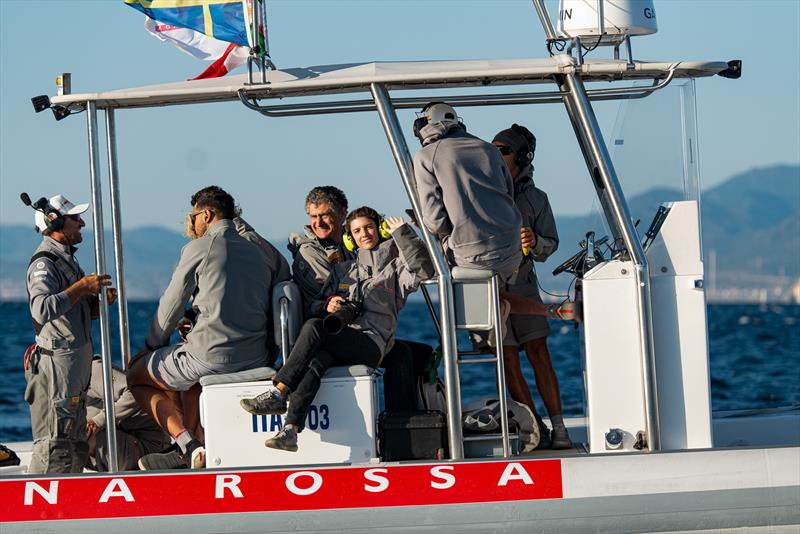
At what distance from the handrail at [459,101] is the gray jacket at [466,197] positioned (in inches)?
18.2

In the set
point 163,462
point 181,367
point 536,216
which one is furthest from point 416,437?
point 536,216

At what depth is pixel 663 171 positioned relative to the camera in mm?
6336

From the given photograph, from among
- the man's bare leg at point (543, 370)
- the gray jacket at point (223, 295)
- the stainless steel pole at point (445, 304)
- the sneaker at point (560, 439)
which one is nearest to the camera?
the stainless steel pole at point (445, 304)

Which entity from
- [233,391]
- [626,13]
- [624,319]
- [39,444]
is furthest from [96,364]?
[626,13]

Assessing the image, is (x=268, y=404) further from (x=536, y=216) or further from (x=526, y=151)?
(x=526, y=151)

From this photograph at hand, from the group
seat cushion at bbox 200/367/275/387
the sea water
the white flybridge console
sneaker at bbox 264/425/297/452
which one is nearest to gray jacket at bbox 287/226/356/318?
seat cushion at bbox 200/367/275/387

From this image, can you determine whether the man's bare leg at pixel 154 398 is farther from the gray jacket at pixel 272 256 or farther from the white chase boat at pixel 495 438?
the gray jacket at pixel 272 256

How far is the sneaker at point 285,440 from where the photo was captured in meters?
6.07

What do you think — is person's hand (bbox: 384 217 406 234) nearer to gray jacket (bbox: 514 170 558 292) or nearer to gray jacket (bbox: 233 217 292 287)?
gray jacket (bbox: 233 217 292 287)

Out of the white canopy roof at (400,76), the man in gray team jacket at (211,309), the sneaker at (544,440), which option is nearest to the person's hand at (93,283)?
the man in gray team jacket at (211,309)

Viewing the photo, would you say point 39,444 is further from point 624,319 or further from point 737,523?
point 737,523

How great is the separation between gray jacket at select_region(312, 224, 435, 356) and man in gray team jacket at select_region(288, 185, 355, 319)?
104 millimetres

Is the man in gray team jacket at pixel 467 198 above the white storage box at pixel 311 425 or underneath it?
above

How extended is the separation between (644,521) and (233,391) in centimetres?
197
